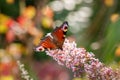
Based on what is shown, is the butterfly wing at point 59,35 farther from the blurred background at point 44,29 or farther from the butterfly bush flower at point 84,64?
the blurred background at point 44,29

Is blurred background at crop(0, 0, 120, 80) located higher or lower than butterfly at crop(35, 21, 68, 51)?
higher

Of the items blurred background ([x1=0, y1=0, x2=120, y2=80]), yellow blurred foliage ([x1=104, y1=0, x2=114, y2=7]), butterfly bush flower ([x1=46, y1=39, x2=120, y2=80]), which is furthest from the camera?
yellow blurred foliage ([x1=104, y1=0, x2=114, y2=7])

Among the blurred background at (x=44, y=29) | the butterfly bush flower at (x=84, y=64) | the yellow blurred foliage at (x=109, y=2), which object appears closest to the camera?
the butterfly bush flower at (x=84, y=64)

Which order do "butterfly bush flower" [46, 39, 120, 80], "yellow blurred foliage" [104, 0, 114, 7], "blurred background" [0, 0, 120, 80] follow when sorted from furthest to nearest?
"yellow blurred foliage" [104, 0, 114, 7] → "blurred background" [0, 0, 120, 80] → "butterfly bush flower" [46, 39, 120, 80]

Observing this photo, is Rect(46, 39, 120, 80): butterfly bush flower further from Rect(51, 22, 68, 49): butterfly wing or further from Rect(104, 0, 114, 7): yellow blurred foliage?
Rect(104, 0, 114, 7): yellow blurred foliage

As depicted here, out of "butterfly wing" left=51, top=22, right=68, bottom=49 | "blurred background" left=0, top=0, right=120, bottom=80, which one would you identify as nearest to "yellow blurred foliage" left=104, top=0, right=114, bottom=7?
"blurred background" left=0, top=0, right=120, bottom=80

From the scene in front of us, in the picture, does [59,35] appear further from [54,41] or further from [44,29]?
[44,29]

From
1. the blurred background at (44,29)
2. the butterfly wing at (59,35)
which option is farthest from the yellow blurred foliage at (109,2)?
the butterfly wing at (59,35)
